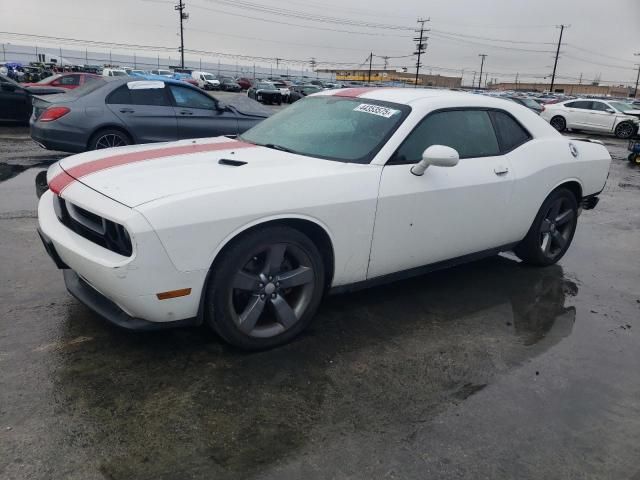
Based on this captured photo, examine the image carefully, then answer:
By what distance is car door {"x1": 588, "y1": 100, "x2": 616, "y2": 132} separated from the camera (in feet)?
70.1

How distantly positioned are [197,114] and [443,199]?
586cm

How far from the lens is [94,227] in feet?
9.28

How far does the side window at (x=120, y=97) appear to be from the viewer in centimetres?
795

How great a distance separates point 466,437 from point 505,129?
8.92 ft

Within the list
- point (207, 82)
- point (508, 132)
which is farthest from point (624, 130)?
point (207, 82)

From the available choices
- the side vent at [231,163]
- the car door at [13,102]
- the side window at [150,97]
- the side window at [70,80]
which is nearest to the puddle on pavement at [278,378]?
the side vent at [231,163]

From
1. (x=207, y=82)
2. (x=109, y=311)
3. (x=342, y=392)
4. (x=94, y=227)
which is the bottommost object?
(x=207, y=82)

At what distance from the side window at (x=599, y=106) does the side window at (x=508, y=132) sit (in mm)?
20114

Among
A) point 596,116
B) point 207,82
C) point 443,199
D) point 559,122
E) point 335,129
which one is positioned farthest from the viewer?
point 207,82

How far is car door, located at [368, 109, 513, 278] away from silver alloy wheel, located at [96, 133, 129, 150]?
220 inches

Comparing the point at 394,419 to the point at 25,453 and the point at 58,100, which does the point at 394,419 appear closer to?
the point at 25,453

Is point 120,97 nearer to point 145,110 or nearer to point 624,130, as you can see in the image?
point 145,110

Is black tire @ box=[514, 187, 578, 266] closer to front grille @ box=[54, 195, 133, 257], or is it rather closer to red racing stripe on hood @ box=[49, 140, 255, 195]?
red racing stripe on hood @ box=[49, 140, 255, 195]

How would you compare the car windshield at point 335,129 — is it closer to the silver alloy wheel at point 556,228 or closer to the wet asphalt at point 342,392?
the wet asphalt at point 342,392
